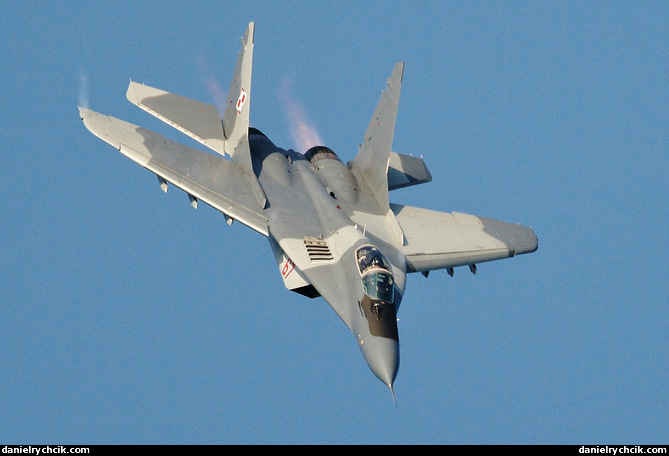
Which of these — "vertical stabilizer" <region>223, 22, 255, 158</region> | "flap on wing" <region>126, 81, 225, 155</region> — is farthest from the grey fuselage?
"flap on wing" <region>126, 81, 225, 155</region>

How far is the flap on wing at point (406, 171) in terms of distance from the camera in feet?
104

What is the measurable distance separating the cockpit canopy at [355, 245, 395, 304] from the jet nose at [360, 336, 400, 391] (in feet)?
3.89

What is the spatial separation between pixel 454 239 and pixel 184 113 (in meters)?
9.43

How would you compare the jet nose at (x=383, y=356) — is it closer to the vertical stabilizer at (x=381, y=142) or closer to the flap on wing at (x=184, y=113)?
the vertical stabilizer at (x=381, y=142)

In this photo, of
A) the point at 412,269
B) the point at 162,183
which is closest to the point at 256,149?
the point at 162,183

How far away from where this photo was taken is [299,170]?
1195 inches

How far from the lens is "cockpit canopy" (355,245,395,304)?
24797mm

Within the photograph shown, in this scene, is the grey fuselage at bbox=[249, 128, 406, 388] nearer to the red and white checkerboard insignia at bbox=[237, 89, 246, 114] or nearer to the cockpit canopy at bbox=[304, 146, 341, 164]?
the cockpit canopy at bbox=[304, 146, 341, 164]

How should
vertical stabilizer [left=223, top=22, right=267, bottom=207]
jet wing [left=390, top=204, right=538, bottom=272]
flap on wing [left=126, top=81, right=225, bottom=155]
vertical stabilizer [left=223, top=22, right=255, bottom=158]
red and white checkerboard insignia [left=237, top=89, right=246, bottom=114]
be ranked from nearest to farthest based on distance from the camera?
1. jet wing [left=390, top=204, right=538, bottom=272]
2. vertical stabilizer [left=223, top=22, right=267, bottom=207]
3. vertical stabilizer [left=223, top=22, right=255, bottom=158]
4. red and white checkerboard insignia [left=237, top=89, right=246, bottom=114]
5. flap on wing [left=126, top=81, right=225, bottom=155]

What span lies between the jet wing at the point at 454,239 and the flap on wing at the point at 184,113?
603 centimetres

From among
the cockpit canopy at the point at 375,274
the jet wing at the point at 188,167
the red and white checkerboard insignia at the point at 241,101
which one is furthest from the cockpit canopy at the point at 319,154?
the cockpit canopy at the point at 375,274

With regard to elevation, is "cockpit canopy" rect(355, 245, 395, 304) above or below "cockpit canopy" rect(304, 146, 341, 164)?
below

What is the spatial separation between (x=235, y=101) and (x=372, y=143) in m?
4.36

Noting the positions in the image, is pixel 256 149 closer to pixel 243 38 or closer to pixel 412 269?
pixel 243 38
